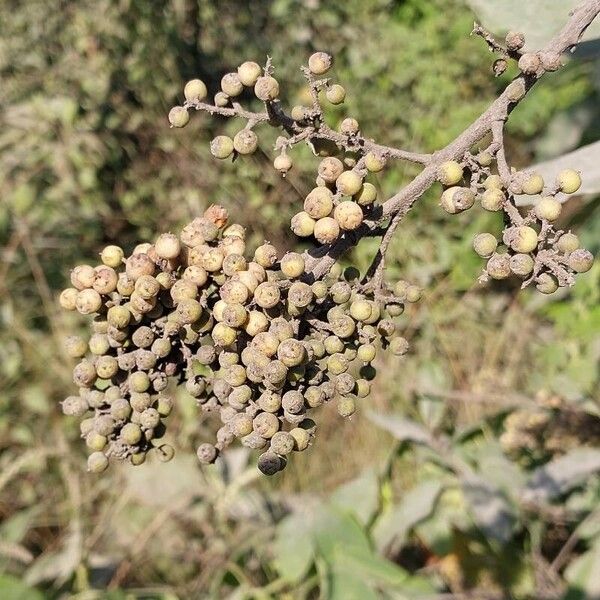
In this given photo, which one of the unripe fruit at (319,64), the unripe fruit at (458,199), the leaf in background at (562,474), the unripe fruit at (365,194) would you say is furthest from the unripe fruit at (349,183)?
the leaf in background at (562,474)

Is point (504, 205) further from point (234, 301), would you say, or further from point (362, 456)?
point (362, 456)

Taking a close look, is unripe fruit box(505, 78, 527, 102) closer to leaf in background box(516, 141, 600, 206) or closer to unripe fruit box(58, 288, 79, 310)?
leaf in background box(516, 141, 600, 206)

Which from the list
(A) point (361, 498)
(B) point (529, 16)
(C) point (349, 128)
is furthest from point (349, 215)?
(A) point (361, 498)

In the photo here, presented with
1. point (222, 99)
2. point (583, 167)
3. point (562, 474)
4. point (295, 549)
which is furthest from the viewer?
point (295, 549)

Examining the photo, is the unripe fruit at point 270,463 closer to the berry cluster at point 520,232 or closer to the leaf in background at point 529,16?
the berry cluster at point 520,232

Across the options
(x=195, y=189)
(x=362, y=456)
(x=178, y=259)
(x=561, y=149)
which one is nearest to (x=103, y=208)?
(x=195, y=189)

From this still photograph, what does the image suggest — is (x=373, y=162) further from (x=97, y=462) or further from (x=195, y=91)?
(x=97, y=462)
